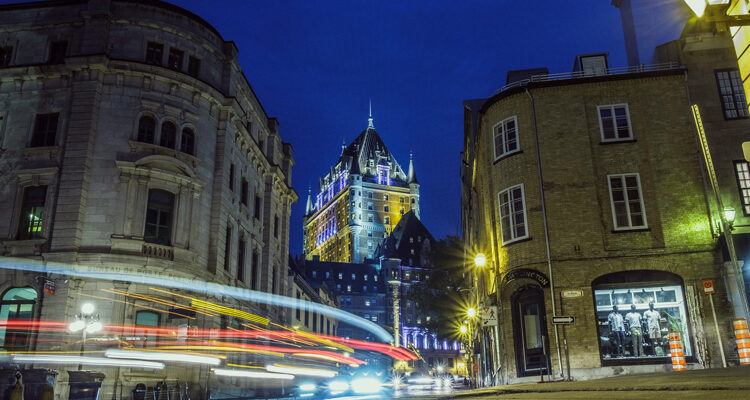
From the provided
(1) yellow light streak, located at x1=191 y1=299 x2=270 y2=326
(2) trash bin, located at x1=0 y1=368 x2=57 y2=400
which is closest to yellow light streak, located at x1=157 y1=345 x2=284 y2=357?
(1) yellow light streak, located at x1=191 y1=299 x2=270 y2=326

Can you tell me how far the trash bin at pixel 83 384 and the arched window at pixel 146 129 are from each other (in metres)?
16.3

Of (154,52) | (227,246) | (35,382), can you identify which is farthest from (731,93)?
(154,52)

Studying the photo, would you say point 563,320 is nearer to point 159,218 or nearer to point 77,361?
point 77,361

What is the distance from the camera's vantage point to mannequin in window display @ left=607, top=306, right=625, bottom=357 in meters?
22.5

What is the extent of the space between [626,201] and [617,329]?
5.13 metres

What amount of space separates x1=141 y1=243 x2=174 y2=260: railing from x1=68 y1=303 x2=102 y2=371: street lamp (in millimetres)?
3639

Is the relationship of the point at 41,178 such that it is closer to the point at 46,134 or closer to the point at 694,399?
the point at 46,134

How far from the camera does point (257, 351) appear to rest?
40719 millimetres

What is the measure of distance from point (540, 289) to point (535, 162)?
530 cm

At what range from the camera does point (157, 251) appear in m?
29.9

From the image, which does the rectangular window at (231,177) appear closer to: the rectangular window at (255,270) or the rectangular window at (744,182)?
the rectangular window at (255,270)

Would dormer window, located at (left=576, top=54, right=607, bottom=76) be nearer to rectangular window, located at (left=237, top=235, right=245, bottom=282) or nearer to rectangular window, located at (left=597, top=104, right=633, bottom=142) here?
rectangular window, located at (left=597, top=104, right=633, bottom=142)

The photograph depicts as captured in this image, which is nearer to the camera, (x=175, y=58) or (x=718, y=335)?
(x=718, y=335)

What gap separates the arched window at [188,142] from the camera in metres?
33.2
